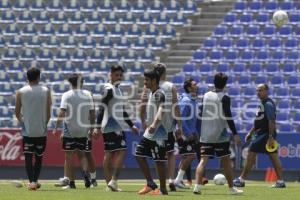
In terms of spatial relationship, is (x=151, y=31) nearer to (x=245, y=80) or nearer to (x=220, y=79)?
(x=245, y=80)

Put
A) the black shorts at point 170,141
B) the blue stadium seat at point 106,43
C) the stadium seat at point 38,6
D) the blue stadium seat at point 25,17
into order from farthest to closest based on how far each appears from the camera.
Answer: the stadium seat at point 38,6 < the blue stadium seat at point 25,17 < the blue stadium seat at point 106,43 < the black shorts at point 170,141

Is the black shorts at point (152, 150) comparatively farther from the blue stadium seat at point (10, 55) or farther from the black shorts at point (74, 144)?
the blue stadium seat at point (10, 55)

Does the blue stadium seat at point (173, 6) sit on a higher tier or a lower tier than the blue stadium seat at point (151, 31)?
higher

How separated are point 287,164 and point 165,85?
10234 mm

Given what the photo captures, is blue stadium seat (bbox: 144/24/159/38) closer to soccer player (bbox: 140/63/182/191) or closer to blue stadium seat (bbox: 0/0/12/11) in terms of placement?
blue stadium seat (bbox: 0/0/12/11)

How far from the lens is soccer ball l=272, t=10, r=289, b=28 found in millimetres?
31078

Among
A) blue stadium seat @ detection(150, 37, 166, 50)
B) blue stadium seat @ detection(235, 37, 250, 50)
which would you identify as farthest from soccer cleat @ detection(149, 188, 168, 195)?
blue stadium seat @ detection(150, 37, 166, 50)

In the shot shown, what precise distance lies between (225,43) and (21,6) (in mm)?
7872

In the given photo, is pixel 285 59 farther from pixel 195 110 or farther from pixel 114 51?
pixel 195 110

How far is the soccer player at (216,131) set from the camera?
1633 centimetres

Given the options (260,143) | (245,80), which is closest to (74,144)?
(260,143)

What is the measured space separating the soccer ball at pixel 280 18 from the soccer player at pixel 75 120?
14.5 metres

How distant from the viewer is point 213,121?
16.6m

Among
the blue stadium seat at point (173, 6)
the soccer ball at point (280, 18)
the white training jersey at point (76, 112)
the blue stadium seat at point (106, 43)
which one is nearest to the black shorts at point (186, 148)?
the white training jersey at point (76, 112)
